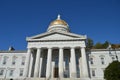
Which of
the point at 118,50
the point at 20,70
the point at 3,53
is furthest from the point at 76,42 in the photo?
the point at 3,53

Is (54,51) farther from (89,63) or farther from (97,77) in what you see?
(97,77)

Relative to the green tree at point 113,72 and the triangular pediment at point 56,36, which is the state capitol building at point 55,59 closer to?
the triangular pediment at point 56,36

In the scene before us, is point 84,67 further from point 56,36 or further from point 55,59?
point 56,36

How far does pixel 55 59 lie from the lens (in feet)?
131

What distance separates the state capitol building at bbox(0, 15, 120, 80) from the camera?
3516cm

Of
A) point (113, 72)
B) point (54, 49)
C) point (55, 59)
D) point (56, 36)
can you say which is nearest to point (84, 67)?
point (55, 59)

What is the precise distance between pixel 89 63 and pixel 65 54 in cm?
690

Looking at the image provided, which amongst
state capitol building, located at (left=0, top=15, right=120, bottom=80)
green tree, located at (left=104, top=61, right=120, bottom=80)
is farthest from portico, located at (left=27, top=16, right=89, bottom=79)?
green tree, located at (left=104, top=61, right=120, bottom=80)

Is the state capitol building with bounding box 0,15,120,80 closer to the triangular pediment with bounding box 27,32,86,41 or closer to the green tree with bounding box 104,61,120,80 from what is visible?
the triangular pediment with bounding box 27,32,86,41

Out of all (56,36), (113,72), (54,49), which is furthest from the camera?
(54,49)

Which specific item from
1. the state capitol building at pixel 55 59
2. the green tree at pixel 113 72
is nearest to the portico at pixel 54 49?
the state capitol building at pixel 55 59

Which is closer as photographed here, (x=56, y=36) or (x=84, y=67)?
(x=84, y=67)

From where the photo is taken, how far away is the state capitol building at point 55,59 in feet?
115

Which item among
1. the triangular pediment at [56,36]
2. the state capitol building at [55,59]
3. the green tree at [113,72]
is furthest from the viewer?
the triangular pediment at [56,36]
